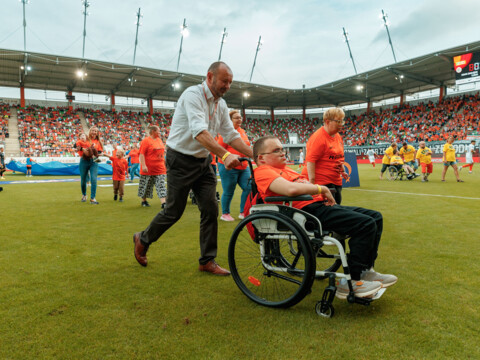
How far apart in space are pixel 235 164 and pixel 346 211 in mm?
845

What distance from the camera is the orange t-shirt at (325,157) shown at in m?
3.12

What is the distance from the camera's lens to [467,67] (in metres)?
25.5

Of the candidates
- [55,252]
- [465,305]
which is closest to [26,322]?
[55,252]

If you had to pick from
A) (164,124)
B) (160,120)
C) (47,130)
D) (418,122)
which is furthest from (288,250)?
A: (160,120)

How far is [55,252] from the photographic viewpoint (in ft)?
10.9

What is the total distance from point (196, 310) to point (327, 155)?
197cm

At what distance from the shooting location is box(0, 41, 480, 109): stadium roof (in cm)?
2748

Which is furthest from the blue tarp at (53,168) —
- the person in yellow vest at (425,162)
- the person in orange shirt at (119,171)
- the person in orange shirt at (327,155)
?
the person in orange shirt at (327,155)

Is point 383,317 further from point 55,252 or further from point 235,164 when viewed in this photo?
point 55,252

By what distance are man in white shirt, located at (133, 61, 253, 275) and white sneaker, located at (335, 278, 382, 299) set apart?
107cm

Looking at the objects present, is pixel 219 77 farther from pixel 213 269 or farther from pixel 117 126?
pixel 117 126

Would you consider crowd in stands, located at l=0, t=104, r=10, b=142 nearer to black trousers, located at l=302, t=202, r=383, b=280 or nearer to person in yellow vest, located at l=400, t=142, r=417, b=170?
person in yellow vest, located at l=400, t=142, r=417, b=170

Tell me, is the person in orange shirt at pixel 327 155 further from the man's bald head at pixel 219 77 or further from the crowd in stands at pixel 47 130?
the crowd in stands at pixel 47 130

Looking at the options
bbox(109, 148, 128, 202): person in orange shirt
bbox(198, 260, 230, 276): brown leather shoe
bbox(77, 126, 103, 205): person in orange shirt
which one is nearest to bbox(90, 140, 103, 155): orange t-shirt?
bbox(77, 126, 103, 205): person in orange shirt
